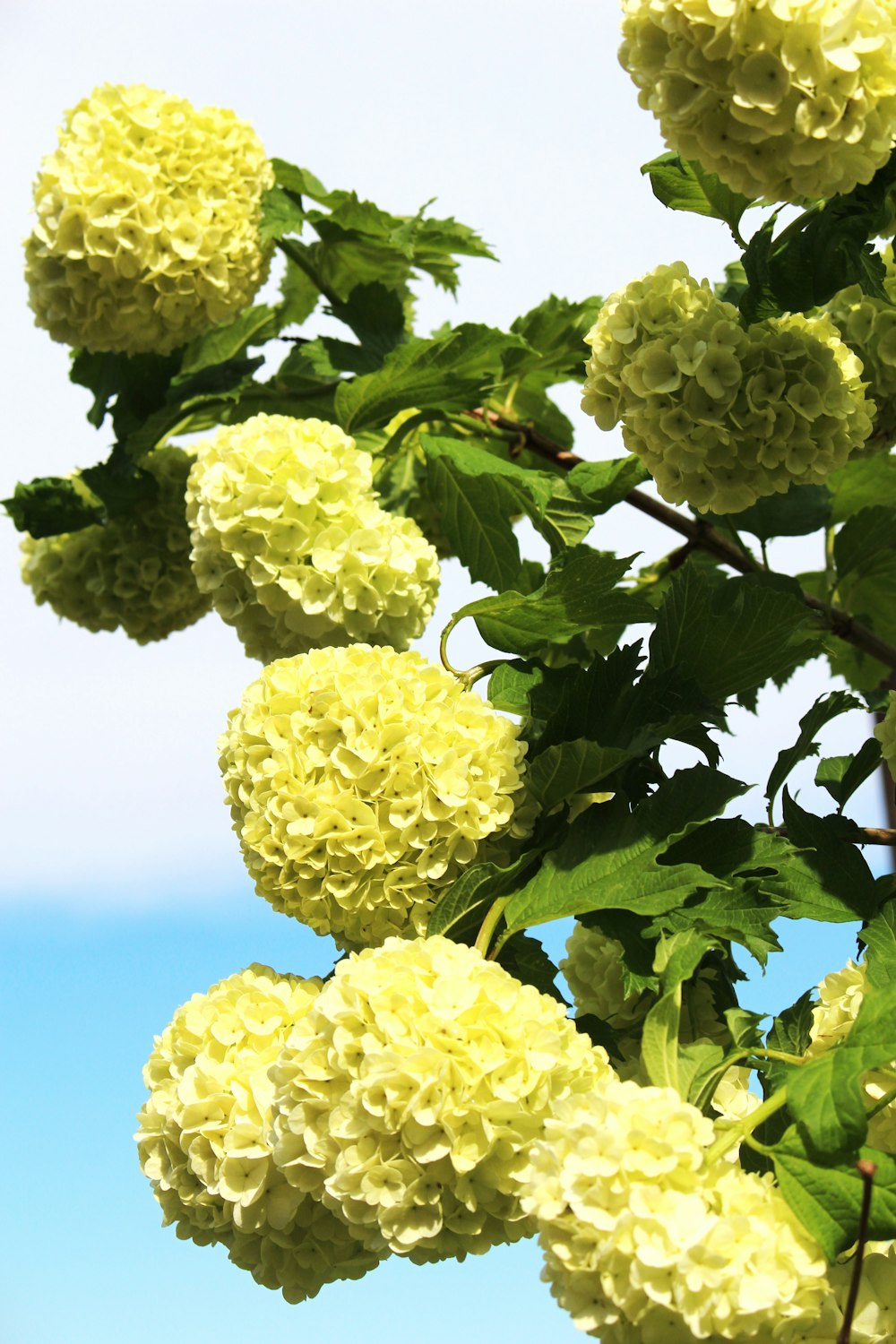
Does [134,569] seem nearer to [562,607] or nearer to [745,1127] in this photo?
[562,607]

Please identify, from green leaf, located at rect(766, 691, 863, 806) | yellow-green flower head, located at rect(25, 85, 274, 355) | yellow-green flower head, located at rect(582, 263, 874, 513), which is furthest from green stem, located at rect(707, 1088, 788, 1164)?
yellow-green flower head, located at rect(25, 85, 274, 355)

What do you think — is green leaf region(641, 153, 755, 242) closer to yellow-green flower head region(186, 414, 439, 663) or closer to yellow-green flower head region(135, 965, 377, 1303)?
yellow-green flower head region(186, 414, 439, 663)

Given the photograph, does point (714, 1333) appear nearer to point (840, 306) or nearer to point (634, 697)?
point (634, 697)

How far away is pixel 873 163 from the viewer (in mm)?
1530

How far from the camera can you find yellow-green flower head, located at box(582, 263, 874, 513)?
5.81ft

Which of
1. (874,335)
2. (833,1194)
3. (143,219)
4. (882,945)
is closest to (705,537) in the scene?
(874,335)

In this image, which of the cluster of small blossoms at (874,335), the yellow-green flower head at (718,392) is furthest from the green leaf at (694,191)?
the cluster of small blossoms at (874,335)

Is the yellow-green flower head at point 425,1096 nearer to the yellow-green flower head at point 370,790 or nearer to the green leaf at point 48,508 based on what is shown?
the yellow-green flower head at point 370,790

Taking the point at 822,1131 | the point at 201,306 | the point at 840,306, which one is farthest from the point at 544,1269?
the point at 201,306

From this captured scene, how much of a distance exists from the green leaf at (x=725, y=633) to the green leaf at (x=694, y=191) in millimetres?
450

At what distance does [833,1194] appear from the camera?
1265 mm

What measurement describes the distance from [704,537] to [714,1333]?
58.2 inches

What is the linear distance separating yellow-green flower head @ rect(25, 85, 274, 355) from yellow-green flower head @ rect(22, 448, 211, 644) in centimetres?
36

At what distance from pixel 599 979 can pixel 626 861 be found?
0.44 metres
